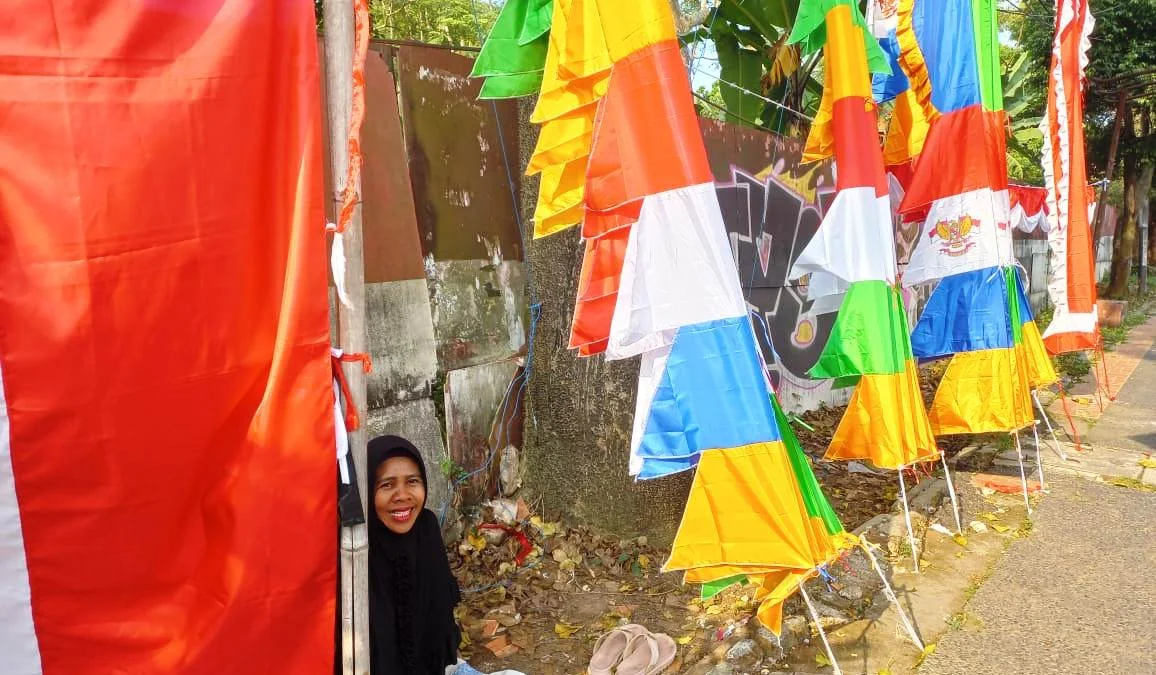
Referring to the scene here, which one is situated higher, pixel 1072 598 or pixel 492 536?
pixel 492 536

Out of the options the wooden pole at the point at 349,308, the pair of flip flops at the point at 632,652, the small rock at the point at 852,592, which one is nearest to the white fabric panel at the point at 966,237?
the small rock at the point at 852,592

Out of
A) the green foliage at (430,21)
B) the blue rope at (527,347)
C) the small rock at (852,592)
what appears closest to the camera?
the small rock at (852,592)

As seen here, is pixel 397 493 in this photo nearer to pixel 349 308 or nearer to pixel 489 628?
pixel 349 308

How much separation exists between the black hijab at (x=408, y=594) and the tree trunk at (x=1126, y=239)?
19.2 metres

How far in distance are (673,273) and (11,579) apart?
6.42 ft

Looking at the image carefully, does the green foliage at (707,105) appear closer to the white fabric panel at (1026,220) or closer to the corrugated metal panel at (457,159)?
the corrugated metal panel at (457,159)

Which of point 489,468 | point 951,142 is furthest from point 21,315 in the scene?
point 951,142

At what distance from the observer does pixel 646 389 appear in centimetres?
268

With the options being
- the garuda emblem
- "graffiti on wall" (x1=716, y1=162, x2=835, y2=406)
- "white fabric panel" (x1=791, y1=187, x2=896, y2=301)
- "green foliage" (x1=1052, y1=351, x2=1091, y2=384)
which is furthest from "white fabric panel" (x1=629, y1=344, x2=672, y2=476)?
"green foliage" (x1=1052, y1=351, x2=1091, y2=384)

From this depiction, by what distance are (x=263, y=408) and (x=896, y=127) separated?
438 cm

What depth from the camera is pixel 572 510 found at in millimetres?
4484

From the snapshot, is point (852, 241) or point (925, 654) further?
point (852, 241)

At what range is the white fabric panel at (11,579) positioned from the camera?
1463 mm

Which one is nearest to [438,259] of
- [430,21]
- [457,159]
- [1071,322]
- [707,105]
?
[457,159]
